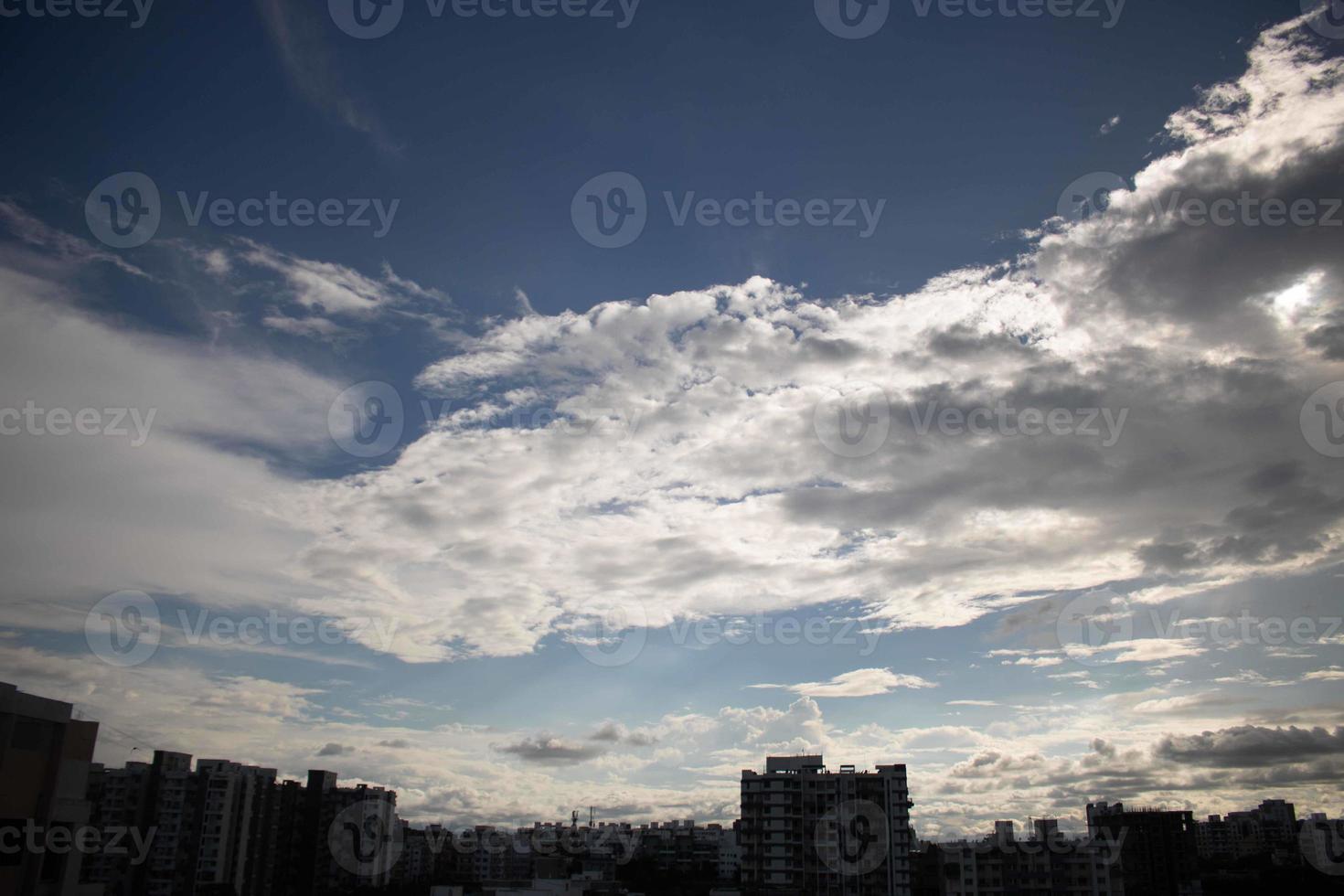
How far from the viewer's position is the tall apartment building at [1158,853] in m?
104

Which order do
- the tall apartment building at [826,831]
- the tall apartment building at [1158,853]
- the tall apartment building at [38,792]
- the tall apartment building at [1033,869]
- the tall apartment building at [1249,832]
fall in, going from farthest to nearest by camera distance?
the tall apartment building at [1249,832] → the tall apartment building at [1158,853] → the tall apartment building at [1033,869] → the tall apartment building at [826,831] → the tall apartment building at [38,792]

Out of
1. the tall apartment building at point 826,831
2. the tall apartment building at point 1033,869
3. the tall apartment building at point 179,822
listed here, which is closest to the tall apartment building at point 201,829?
the tall apartment building at point 179,822

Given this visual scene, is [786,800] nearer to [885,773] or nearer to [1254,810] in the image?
[885,773]

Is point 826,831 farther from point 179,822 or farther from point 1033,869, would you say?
point 179,822

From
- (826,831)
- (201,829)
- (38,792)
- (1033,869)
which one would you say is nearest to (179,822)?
(201,829)

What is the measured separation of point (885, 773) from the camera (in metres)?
78.1

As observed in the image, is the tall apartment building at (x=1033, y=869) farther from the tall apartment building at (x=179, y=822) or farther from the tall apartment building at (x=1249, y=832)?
the tall apartment building at (x=1249, y=832)

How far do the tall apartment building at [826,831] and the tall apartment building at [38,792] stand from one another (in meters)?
63.8

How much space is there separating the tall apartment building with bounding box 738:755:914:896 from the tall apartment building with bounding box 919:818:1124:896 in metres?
7.21

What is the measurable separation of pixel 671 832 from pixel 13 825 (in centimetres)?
14073

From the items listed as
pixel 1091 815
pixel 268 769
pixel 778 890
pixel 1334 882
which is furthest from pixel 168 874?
Result: pixel 1334 882

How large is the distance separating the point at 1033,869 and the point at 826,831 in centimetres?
1961

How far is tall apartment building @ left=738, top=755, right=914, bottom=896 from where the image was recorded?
7456cm

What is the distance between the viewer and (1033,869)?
3083 inches
